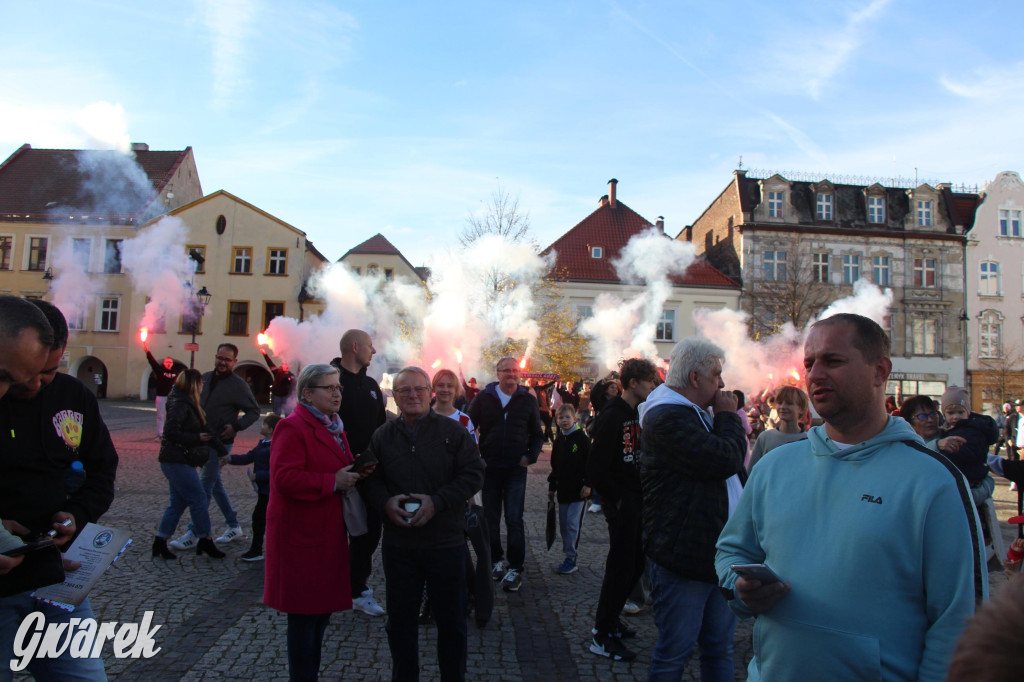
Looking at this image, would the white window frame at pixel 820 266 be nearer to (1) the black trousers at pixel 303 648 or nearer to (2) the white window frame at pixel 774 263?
(2) the white window frame at pixel 774 263

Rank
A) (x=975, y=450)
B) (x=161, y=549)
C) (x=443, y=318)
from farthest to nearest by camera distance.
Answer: (x=443, y=318) → (x=161, y=549) → (x=975, y=450)

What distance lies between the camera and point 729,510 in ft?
9.68

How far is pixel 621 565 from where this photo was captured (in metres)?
4.13

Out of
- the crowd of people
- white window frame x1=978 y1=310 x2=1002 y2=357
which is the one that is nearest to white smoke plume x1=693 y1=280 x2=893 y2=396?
white window frame x1=978 y1=310 x2=1002 y2=357

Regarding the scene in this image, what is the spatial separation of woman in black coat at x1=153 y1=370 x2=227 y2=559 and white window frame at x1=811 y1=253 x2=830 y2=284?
3367cm

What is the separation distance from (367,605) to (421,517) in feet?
6.15

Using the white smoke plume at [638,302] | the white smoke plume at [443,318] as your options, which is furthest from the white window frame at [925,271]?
the white smoke plume at [443,318]

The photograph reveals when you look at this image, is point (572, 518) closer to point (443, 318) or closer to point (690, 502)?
point (690, 502)

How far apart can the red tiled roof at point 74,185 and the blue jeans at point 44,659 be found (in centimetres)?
3584

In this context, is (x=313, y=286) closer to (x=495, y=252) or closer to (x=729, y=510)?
(x=495, y=252)

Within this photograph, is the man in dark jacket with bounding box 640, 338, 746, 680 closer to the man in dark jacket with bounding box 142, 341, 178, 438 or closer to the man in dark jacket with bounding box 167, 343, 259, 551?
the man in dark jacket with bounding box 167, 343, 259, 551

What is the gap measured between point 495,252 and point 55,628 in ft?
83.1

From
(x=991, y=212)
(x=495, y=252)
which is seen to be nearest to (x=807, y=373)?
(x=495, y=252)

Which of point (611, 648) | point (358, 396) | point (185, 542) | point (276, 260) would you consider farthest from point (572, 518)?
point (276, 260)
